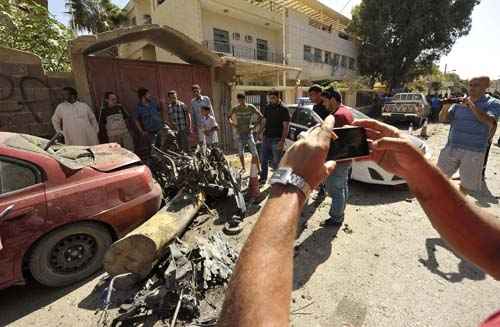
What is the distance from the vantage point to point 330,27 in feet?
78.6

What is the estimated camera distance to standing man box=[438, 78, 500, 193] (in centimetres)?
353

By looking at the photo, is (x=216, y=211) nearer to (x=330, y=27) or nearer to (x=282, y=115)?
(x=282, y=115)

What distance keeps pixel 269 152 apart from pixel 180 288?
12.2 ft

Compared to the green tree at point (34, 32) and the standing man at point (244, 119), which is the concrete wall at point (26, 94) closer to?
the green tree at point (34, 32)

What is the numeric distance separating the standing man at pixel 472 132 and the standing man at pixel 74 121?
6617mm

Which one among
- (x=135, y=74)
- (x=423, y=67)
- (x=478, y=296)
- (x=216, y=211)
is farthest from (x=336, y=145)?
(x=423, y=67)

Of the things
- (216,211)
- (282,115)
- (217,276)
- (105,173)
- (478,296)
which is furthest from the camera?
(282,115)

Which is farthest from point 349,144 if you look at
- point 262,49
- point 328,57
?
point 328,57

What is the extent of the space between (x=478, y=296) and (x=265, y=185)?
3.69 m

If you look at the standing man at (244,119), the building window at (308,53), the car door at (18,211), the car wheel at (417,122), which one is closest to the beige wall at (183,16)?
the building window at (308,53)

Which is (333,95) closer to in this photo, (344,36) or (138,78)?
(138,78)

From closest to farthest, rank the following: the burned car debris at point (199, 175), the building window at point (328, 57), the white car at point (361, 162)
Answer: the burned car debris at point (199, 175) → the white car at point (361, 162) → the building window at point (328, 57)

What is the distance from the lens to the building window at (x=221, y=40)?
16.1 m

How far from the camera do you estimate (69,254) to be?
280 cm
